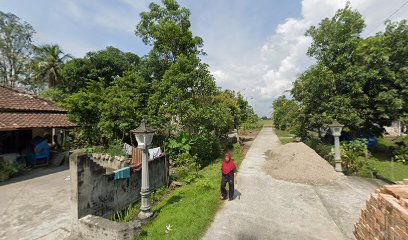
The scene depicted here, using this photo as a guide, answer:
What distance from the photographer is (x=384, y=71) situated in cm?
1238

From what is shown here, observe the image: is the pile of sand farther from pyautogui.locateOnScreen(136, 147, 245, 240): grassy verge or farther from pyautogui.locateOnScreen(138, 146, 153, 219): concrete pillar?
pyautogui.locateOnScreen(138, 146, 153, 219): concrete pillar

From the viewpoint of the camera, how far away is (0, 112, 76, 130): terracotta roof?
1046 centimetres

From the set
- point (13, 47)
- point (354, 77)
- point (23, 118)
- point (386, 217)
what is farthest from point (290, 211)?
point (13, 47)

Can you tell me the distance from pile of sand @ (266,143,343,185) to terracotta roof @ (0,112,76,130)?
1311 cm

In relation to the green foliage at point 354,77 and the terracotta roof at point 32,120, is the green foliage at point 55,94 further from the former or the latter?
the green foliage at point 354,77

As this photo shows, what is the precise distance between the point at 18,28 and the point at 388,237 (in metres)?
38.4

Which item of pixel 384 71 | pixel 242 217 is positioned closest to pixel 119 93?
pixel 242 217

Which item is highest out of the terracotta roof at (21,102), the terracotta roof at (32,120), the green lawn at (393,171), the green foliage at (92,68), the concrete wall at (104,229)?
the green foliage at (92,68)

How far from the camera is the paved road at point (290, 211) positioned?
16.7 ft

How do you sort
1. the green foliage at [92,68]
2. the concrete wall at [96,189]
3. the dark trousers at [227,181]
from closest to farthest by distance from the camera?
1. the concrete wall at [96,189]
2. the dark trousers at [227,181]
3. the green foliage at [92,68]

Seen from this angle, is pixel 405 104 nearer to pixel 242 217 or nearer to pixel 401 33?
pixel 401 33

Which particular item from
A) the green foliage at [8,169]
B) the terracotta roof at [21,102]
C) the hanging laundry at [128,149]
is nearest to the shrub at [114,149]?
the hanging laundry at [128,149]

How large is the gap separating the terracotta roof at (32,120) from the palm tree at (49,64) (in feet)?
50.6

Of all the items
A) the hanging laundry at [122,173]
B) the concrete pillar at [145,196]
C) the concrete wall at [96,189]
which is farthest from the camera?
the hanging laundry at [122,173]
